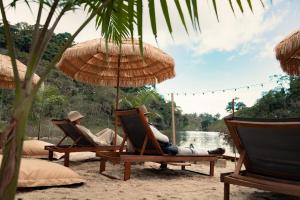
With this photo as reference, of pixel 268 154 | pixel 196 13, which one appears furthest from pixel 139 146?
pixel 196 13

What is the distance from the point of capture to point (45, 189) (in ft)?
10.1

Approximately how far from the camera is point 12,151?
1.12m

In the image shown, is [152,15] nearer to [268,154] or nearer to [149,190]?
[268,154]

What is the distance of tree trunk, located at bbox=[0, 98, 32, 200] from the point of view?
1093 millimetres

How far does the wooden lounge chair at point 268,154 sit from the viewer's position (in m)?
2.46

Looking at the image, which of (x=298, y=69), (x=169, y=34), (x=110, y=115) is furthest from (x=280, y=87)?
(x=169, y=34)

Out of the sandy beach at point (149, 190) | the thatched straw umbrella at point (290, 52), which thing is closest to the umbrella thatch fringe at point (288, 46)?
the thatched straw umbrella at point (290, 52)

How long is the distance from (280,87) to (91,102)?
18.5 metres

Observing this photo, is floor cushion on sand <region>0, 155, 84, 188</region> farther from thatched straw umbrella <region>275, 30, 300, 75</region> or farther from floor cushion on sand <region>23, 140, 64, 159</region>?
thatched straw umbrella <region>275, 30, 300, 75</region>

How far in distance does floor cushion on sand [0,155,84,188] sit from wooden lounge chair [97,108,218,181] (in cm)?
82

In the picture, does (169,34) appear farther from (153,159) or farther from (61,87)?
(61,87)

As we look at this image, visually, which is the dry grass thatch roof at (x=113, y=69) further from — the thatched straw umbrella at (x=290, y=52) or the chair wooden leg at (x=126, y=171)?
the chair wooden leg at (x=126, y=171)

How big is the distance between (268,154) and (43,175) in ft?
6.34

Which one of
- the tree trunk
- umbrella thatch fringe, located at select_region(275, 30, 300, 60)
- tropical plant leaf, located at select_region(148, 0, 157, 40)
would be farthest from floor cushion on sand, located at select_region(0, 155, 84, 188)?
umbrella thatch fringe, located at select_region(275, 30, 300, 60)
